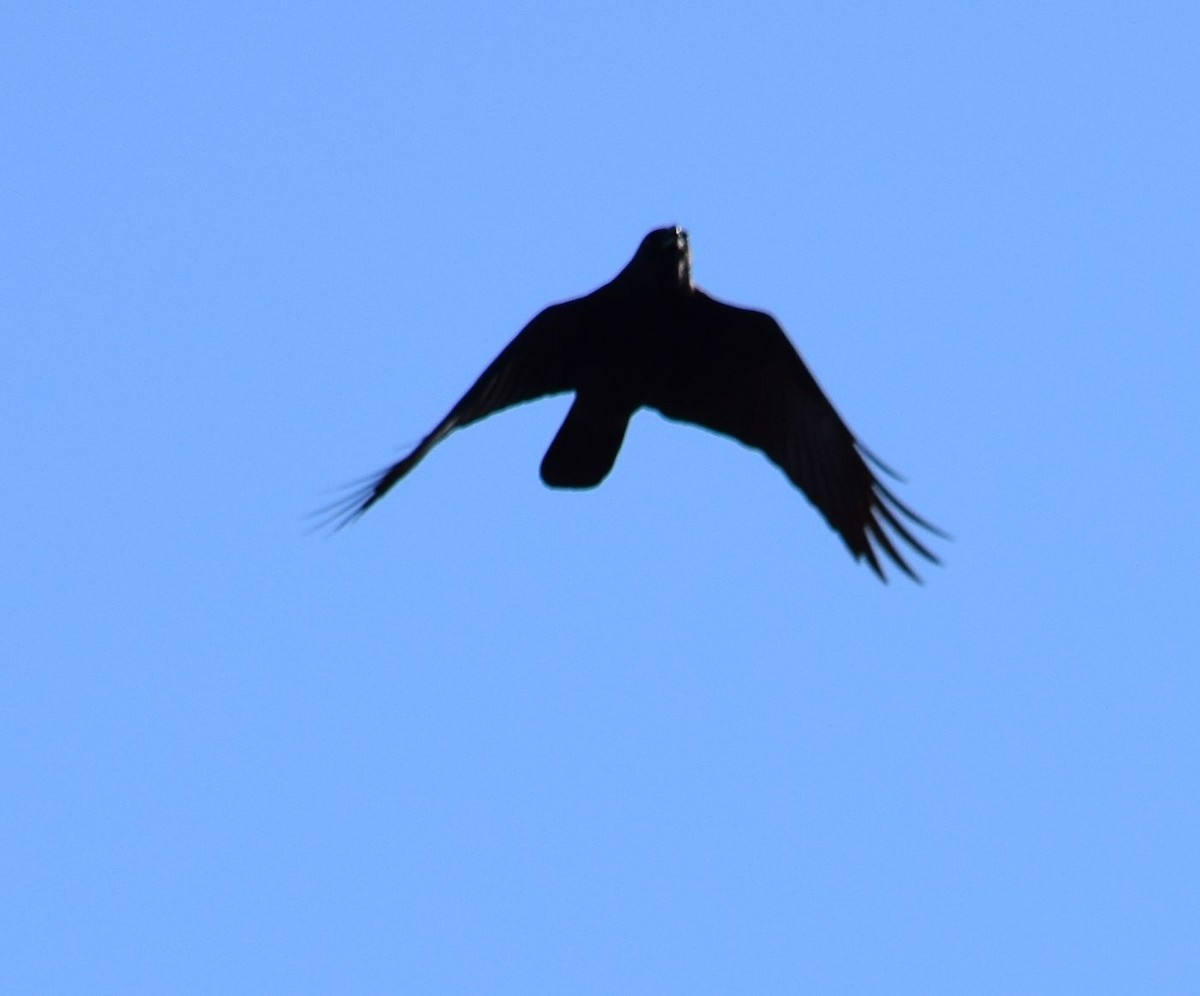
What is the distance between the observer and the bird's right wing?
26.4 feet

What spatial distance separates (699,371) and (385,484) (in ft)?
4.57

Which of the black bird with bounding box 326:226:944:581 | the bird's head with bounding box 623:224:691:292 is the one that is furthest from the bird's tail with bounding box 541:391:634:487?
the bird's head with bounding box 623:224:691:292

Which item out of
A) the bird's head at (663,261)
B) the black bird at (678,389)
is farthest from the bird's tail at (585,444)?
the bird's head at (663,261)

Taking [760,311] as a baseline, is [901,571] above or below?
below

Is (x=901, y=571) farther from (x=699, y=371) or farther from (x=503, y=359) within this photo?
(x=503, y=359)

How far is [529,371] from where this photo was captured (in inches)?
325

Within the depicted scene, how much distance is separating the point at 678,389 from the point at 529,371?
2.03 feet

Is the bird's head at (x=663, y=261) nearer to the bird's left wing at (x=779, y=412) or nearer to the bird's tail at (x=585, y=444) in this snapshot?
the bird's left wing at (x=779, y=412)

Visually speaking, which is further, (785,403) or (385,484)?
(785,403)

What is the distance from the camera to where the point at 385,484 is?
25.4 ft

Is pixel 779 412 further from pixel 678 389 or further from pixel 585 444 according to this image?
pixel 585 444

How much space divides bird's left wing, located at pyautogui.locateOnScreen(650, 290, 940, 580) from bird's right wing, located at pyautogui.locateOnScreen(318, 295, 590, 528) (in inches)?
16.0

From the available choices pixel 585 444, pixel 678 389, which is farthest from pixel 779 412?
pixel 585 444

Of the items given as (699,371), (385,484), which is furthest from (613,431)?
(385,484)
